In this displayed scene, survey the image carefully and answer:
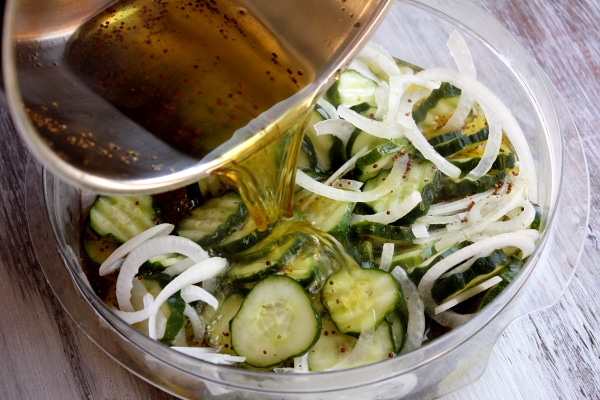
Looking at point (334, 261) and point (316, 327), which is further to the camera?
point (334, 261)

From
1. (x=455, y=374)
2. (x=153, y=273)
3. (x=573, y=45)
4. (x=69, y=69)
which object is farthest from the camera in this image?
(x=573, y=45)

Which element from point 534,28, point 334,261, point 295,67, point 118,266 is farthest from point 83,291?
point 534,28

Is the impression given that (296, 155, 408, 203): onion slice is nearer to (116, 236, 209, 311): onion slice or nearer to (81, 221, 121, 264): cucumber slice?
(116, 236, 209, 311): onion slice

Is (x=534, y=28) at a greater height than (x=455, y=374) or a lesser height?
greater

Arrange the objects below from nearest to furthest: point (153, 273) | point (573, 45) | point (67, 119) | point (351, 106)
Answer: point (67, 119)
point (153, 273)
point (351, 106)
point (573, 45)

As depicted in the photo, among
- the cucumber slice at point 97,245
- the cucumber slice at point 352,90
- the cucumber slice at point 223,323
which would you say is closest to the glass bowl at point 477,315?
the cucumber slice at point 97,245

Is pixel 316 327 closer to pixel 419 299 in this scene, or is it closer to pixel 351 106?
pixel 419 299

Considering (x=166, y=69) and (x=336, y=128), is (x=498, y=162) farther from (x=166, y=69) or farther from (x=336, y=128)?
(x=166, y=69)

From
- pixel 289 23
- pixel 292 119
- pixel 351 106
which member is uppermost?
pixel 289 23
